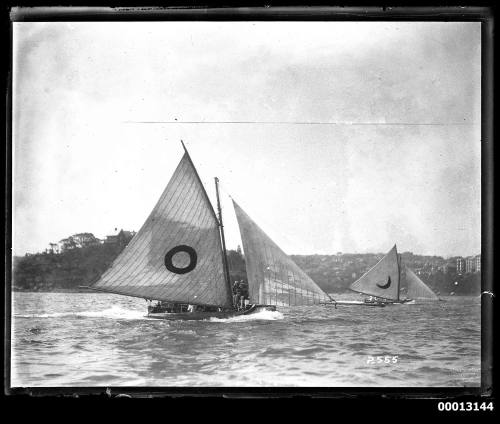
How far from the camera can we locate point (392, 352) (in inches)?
192

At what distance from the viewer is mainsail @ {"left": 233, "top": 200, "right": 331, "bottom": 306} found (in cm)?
502

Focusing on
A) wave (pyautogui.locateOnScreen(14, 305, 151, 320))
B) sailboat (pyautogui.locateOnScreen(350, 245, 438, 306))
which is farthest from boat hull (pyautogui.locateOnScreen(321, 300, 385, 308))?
wave (pyautogui.locateOnScreen(14, 305, 151, 320))

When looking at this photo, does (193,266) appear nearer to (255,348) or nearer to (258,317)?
(258,317)

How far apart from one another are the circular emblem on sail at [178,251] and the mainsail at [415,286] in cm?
212

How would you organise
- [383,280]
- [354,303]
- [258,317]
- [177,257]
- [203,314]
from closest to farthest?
[383,280] < [354,303] < [258,317] < [203,314] < [177,257]

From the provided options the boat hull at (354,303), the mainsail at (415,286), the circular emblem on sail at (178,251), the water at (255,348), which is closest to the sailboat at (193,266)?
the circular emblem on sail at (178,251)

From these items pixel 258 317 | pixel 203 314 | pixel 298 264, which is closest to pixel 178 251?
pixel 203 314

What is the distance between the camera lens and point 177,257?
5.48 m

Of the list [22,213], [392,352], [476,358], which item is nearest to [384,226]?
[392,352]

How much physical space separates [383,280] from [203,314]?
6.07 feet

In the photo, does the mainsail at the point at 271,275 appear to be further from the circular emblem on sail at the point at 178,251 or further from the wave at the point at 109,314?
the wave at the point at 109,314

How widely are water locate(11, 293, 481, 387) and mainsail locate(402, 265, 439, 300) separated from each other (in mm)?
102
